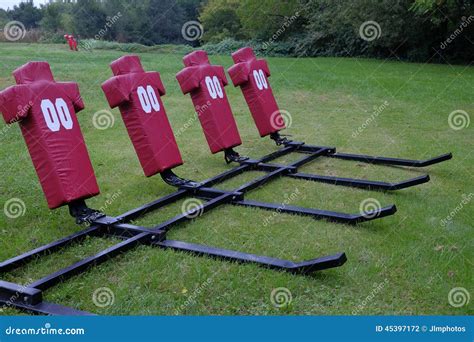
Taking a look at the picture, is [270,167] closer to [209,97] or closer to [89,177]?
[209,97]

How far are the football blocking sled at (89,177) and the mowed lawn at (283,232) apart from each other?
0.27 feet

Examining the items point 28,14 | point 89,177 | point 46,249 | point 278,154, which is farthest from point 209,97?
point 28,14

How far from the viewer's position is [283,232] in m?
4.03

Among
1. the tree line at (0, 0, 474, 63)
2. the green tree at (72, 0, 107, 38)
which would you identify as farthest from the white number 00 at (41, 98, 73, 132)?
the green tree at (72, 0, 107, 38)

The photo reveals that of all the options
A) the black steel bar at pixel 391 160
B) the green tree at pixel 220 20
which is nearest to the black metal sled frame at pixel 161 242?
the black steel bar at pixel 391 160

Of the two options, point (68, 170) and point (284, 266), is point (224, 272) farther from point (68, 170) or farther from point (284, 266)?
point (68, 170)

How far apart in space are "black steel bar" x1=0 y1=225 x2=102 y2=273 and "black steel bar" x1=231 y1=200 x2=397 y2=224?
1.38m

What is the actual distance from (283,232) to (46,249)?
1784 mm

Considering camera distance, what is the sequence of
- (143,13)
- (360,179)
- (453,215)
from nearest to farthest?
1. (453,215)
2. (360,179)
3. (143,13)

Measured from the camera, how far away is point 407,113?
9.44m

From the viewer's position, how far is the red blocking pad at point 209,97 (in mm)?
5691

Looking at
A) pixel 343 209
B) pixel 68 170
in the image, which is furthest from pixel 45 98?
pixel 343 209

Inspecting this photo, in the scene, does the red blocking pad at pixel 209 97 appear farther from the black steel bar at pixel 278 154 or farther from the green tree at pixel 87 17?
the green tree at pixel 87 17

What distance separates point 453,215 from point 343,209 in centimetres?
95
